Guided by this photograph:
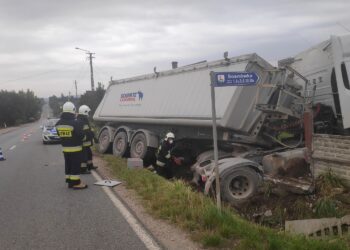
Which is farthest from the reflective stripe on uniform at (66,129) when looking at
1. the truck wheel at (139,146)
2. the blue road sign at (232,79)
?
the truck wheel at (139,146)

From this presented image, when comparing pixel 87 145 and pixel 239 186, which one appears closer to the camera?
pixel 239 186

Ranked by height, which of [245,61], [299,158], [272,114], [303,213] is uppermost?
[245,61]

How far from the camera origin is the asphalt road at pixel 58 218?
604 centimetres

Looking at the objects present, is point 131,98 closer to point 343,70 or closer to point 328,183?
point 343,70

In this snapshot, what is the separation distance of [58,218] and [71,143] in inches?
118

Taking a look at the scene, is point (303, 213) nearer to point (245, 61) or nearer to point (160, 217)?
point (160, 217)

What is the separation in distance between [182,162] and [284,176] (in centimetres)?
363

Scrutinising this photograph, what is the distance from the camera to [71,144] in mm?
10117

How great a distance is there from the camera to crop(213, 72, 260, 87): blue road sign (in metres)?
6.75

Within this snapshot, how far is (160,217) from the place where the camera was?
7172 mm

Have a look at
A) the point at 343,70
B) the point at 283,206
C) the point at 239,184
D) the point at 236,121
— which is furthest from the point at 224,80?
the point at 236,121

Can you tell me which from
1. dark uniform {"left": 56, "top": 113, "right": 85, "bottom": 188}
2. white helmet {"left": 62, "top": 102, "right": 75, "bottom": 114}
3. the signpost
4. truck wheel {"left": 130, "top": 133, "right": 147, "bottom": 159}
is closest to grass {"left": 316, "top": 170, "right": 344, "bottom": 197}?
the signpost

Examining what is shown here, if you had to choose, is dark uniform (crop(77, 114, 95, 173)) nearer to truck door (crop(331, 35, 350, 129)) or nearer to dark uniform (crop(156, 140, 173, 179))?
dark uniform (crop(156, 140, 173, 179))

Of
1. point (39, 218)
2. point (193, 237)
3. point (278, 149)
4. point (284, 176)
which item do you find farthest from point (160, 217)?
point (278, 149)
